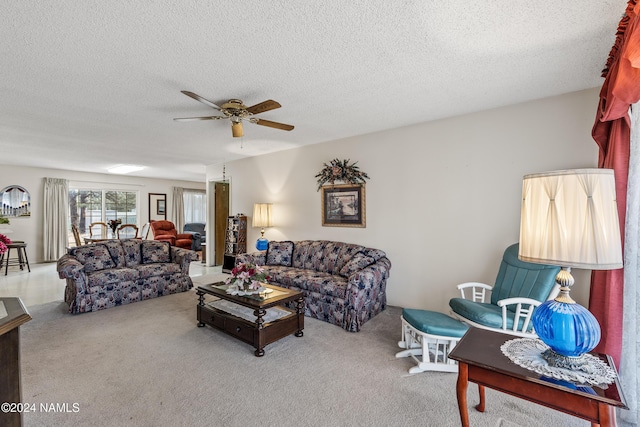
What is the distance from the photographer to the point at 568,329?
127 cm

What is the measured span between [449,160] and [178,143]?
163 inches

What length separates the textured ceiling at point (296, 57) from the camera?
1.66 metres

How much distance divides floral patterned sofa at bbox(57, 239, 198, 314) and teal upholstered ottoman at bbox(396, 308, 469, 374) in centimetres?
373

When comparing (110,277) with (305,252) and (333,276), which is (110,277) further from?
(333,276)

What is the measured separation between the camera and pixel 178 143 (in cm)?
476

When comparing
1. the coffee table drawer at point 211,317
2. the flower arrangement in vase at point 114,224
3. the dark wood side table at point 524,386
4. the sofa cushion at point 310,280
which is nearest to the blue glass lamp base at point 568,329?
the dark wood side table at point 524,386

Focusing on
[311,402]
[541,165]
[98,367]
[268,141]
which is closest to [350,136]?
[268,141]

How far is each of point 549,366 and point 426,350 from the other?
1.16 m

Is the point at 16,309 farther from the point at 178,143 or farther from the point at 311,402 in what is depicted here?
the point at 178,143

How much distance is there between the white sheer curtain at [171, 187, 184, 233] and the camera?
984cm

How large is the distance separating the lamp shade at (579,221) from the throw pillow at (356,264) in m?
2.44

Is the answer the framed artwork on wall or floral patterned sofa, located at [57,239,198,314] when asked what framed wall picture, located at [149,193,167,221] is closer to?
the framed artwork on wall

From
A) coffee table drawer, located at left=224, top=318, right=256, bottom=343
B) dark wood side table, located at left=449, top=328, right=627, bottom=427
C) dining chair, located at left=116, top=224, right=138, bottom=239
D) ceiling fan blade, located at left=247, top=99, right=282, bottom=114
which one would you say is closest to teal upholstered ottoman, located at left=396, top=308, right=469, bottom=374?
dark wood side table, located at left=449, top=328, right=627, bottom=427

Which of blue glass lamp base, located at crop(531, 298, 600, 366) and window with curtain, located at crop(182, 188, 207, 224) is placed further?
window with curtain, located at crop(182, 188, 207, 224)
